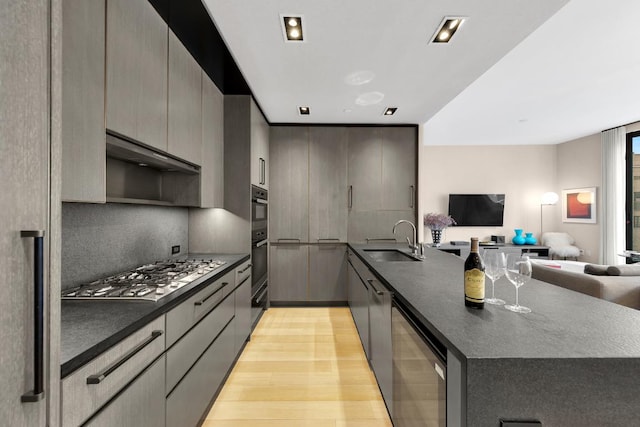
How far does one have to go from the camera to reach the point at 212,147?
9.09 ft

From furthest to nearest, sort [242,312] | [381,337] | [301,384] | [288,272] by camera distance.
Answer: [288,272] → [242,312] → [301,384] → [381,337]

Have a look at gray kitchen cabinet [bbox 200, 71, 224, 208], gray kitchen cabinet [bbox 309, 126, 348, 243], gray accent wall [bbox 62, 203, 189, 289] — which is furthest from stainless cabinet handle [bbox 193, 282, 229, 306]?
gray kitchen cabinet [bbox 309, 126, 348, 243]

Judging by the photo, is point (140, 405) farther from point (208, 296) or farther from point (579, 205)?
point (579, 205)

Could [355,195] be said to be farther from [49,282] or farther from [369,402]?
[49,282]

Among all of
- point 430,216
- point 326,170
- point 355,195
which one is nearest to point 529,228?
point 430,216

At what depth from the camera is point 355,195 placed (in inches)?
166

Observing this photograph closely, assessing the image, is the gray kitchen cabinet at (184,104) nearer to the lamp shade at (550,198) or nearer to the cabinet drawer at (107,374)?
the cabinet drawer at (107,374)

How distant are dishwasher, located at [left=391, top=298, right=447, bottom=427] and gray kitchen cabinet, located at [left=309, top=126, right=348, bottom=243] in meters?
Result: 2.55

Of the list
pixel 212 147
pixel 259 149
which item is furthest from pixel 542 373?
pixel 259 149

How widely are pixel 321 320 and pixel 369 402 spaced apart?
1.60 m

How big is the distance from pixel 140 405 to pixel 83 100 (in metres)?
1.22

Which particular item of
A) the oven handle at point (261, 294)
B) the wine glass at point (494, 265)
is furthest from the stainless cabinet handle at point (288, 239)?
the wine glass at point (494, 265)

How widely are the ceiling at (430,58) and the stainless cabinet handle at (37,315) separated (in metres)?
1.68

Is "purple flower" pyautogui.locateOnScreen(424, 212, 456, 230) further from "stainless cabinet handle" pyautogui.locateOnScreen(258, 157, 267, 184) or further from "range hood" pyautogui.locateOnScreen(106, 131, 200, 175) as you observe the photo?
"range hood" pyautogui.locateOnScreen(106, 131, 200, 175)
